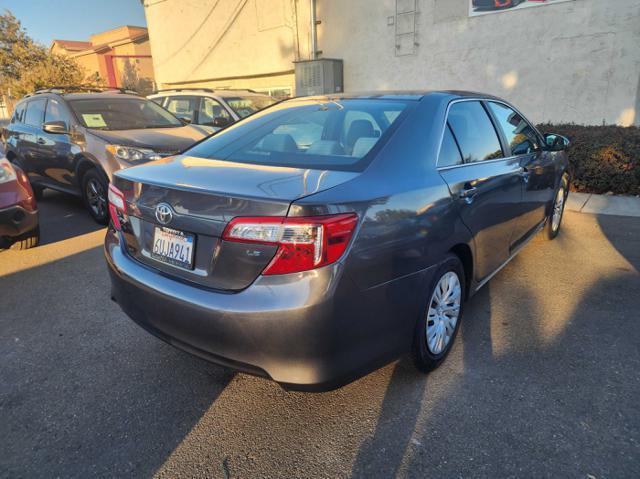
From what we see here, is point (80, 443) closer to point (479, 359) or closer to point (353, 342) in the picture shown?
point (353, 342)

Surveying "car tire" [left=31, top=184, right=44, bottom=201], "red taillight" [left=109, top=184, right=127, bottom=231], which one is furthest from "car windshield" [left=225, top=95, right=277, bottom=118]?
"red taillight" [left=109, top=184, right=127, bottom=231]

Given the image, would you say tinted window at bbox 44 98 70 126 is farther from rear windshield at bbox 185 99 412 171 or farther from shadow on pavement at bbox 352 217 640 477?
shadow on pavement at bbox 352 217 640 477

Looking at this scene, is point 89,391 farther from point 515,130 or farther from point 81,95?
point 81,95

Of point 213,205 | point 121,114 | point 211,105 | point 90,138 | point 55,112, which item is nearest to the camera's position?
point 213,205

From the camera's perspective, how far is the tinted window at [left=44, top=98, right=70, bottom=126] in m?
6.11

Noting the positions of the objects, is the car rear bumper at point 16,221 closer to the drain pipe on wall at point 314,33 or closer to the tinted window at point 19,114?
the tinted window at point 19,114

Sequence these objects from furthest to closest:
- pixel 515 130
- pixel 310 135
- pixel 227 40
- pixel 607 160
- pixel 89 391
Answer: pixel 227 40
pixel 607 160
pixel 515 130
pixel 310 135
pixel 89 391

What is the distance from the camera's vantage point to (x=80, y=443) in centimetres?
218

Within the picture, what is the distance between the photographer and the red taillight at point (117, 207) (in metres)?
2.41

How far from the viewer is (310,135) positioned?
284 cm

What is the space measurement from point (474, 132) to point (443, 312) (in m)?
1.28

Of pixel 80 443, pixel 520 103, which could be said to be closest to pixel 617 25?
pixel 520 103

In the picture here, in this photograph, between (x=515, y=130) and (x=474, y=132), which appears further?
(x=515, y=130)

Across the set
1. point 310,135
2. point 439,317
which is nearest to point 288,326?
point 439,317
